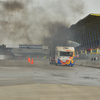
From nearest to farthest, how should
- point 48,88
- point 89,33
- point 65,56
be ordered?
point 48,88, point 65,56, point 89,33

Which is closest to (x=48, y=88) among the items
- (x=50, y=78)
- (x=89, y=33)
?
(x=50, y=78)

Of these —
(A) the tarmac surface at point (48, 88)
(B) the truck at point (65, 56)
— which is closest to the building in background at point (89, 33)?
(B) the truck at point (65, 56)

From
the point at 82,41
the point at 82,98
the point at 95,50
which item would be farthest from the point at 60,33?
the point at 82,98

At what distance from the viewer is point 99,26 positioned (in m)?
67.0

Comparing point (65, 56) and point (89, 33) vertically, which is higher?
point (89, 33)

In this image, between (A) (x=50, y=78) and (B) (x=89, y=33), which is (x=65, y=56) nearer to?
(A) (x=50, y=78)

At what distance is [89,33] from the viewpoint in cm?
7625

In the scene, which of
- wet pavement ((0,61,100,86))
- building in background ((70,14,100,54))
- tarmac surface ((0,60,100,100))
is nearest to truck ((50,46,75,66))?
wet pavement ((0,61,100,86))

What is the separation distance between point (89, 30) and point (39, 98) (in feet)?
231

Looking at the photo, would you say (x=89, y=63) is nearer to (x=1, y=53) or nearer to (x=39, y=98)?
(x=39, y=98)

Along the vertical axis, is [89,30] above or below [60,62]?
above

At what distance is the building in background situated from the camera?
67688 millimetres

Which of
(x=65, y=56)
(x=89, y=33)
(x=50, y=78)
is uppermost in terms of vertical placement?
(x=89, y=33)

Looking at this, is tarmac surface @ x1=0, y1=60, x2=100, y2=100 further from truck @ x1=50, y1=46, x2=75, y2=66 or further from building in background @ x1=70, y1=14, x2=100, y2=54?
building in background @ x1=70, y1=14, x2=100, y2=54
